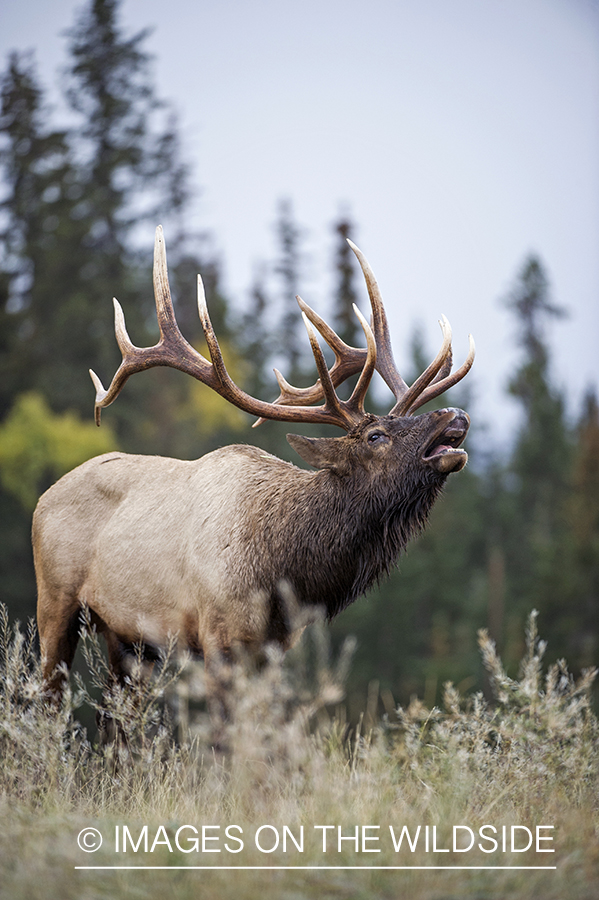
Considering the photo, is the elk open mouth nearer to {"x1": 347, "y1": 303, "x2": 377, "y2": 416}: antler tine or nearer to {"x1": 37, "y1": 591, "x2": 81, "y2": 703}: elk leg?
{"x1": 347, "y1": 303, "x2": 377, "y2": 416}: antler tine

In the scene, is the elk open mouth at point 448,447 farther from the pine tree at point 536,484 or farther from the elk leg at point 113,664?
the pine tree at point 536,484

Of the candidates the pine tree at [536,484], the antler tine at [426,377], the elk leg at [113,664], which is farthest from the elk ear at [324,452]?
the pine tree at [536,484]

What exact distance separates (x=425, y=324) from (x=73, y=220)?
1302 centimetres

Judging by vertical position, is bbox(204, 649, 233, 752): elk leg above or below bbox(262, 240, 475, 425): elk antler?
below

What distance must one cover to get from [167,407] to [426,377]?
1914 cm

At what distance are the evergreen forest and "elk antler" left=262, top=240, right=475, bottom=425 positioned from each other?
12.3 meters

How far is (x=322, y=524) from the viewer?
416 centimetres

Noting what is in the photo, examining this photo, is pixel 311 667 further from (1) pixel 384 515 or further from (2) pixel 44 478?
(1) pixel 384 515

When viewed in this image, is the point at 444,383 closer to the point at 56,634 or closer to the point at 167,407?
the point at 56,634

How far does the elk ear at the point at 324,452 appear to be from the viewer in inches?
166

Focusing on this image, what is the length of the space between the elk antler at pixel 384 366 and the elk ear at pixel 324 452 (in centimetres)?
38

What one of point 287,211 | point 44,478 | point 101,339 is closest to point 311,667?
point 44,478

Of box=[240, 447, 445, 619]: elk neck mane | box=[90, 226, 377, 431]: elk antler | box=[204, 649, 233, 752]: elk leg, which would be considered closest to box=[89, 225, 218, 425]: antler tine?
box=[90, 226, 377, 431]: elk antler

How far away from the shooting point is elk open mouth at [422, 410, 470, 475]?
3898mm
